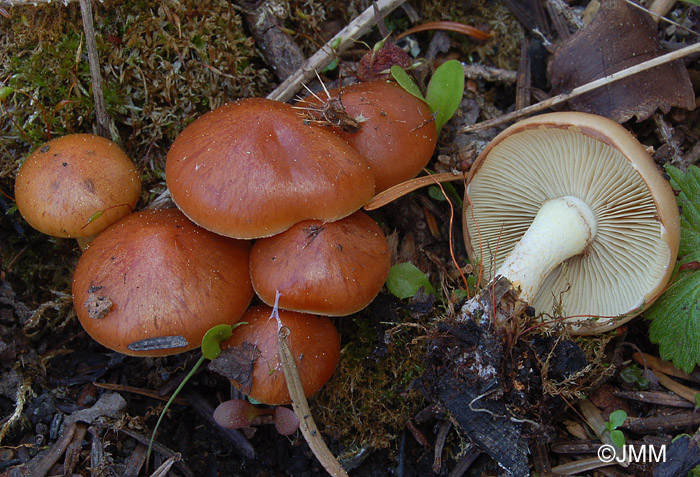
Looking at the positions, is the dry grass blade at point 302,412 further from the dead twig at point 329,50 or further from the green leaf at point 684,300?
the green leaf at point 684,300

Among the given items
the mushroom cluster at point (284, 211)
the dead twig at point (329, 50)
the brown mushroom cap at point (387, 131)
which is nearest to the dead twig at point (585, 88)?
the brown mushroom cap at point (387, 131)

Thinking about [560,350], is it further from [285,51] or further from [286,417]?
[285,51]

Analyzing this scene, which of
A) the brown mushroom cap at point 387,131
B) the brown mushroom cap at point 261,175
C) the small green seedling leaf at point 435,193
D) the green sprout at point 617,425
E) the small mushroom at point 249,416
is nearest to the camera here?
the brown mushroom cap at point 261,175

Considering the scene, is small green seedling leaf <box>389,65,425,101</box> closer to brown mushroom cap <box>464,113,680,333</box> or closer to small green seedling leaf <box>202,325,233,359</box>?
brown mushroom cap <box>464,113,680,333</box>

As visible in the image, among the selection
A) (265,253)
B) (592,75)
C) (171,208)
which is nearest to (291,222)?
(265,253)

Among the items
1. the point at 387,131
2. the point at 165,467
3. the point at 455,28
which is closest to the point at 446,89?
the point at 387,131

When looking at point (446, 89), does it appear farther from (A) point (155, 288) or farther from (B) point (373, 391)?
(A) point (155, 288)
